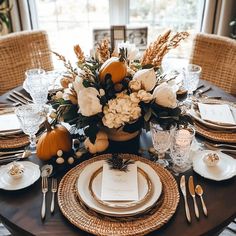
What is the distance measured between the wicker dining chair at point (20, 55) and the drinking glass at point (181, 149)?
1.23 meters

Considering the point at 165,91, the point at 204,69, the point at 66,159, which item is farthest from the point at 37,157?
the point at 204,69

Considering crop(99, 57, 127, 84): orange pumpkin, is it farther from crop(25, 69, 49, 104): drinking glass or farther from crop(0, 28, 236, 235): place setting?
crop(25, 69, 49, 104): drinking glass

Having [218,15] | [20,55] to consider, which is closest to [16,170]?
[20,55]

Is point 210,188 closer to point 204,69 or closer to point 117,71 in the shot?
point 117,71

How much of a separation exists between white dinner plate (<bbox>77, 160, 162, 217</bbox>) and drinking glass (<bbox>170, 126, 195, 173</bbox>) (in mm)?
93

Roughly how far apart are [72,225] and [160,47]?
2.02 feet

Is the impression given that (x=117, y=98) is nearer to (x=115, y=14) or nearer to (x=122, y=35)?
(x=122, y=35)

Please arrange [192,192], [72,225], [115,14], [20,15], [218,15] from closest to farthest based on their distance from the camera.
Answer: [72,225] → [192,192] → [218,15] → [20,15] → [115,14]

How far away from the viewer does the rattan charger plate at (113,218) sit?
0.75 meters

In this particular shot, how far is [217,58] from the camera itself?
1.83 meters

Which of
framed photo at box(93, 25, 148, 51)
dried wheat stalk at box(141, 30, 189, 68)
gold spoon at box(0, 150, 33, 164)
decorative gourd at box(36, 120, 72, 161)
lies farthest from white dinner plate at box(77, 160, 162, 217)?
framed photo at box(93, 25, 148, 51)

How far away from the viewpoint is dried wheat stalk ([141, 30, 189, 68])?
975mm

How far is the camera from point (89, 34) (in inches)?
108

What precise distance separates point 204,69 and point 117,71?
3.63ft
